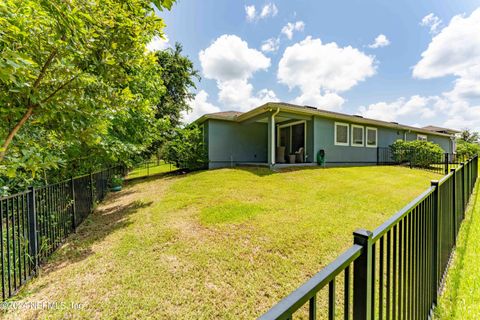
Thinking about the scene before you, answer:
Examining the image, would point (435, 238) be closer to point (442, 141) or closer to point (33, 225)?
point (33, 225)

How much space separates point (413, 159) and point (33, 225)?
16.4 meters

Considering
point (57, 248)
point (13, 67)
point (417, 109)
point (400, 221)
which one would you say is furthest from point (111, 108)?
point (417, 109)

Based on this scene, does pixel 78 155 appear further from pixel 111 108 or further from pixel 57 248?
pixel 111 108

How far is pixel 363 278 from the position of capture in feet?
3.31

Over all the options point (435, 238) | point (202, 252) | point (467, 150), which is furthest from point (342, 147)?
point (467, 150)

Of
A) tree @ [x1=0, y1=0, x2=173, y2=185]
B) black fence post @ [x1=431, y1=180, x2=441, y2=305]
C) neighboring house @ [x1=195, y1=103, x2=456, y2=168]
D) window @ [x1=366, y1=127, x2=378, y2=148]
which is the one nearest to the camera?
tree @ [x1=0, y1=0, x2=173, y2=185]

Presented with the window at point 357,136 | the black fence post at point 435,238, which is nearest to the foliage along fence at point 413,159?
the window at point 357,136

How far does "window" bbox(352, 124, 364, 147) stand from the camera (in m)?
13.1

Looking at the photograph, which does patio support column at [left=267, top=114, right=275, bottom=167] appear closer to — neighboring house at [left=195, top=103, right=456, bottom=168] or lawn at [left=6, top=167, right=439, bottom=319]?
neighboring house at [left=195, top=103, right=456, bottom=168]

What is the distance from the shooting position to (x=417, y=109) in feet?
65.9

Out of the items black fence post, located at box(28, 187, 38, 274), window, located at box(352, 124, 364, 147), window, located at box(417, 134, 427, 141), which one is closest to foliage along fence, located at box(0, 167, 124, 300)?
black fence post, located at box(28, 187, 38, 274)

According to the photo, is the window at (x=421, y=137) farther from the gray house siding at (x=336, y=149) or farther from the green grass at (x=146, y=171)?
the green grass at (x=146, y=171)

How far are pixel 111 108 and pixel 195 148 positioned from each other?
28.6 ft

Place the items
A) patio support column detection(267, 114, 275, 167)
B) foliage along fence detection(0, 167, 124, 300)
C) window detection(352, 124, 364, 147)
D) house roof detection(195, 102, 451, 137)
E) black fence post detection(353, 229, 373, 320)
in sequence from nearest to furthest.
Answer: black fence post detection(353, 229, 373, 320) < foliage along fence detection(0, 167, 124, 300) < house roof detection(195, 102, 451, 137) < patio support column detection(267, 114, 275, 167) < window detection(352, 124, 364, 147)
